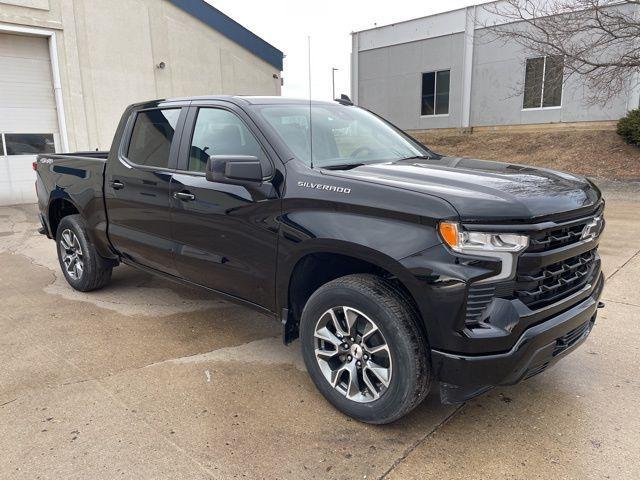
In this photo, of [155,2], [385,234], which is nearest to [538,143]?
[155,2]

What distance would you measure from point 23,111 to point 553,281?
13663mm

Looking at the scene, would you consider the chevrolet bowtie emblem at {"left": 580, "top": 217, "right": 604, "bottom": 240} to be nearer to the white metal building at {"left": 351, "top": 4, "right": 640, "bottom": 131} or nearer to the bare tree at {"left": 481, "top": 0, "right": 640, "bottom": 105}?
the bare tree at {"left": 481, "top": 0, "right": 640, "bottom": 105}

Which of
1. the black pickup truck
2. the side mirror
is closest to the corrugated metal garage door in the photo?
the black pickup truck

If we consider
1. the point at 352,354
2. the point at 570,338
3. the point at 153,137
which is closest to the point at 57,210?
the point at 153,137

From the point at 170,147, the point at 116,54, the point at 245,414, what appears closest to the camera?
the point at 245,414

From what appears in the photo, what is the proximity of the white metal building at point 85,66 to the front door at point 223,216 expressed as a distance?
11.0 m

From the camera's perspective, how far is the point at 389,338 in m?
2.70

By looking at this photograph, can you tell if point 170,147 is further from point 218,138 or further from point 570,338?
point 570,338

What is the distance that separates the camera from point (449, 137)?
69.1 feet

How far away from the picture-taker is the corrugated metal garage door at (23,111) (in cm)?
1241

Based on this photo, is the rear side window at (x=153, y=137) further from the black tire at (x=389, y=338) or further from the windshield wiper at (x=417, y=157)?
the black tire at (x=389, y=338)

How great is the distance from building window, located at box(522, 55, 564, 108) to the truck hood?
53.7 feet

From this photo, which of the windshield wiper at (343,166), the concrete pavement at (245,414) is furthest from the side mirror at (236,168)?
the concrete pavement at (245,414)

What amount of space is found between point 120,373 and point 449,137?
1937 centimetres
